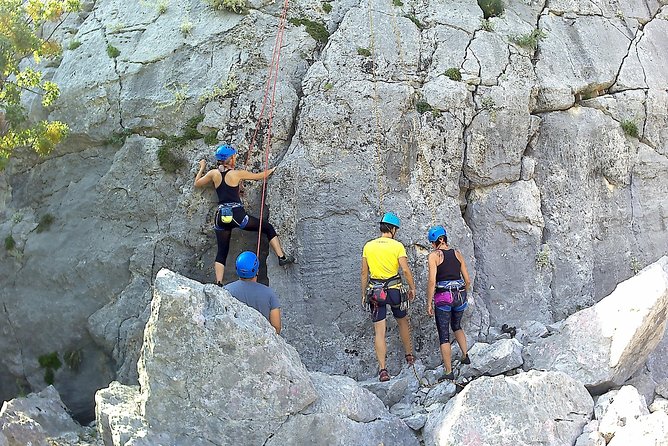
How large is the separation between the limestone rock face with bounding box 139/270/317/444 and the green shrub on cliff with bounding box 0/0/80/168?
4766 millimetres

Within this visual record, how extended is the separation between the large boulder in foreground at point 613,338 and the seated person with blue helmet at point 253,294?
3289mm

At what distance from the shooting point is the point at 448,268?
31.5 ft

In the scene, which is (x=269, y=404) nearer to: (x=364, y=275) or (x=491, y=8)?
(x=364, y=275)

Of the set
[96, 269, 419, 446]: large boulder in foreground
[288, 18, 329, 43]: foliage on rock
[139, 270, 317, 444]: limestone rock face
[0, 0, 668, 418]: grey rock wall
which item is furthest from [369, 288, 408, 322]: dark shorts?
[288, 18, 329, 43]: foliage on rock

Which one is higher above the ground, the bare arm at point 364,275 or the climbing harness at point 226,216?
the climbing harness at point 226,216

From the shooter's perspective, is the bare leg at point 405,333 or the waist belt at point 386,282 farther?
the bare leg at point 405,333

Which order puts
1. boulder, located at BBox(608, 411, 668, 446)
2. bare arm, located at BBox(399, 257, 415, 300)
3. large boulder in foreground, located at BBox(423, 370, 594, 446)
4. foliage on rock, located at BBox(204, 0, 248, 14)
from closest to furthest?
boulder, located at BBox(608, 411, 668, 446), large boulder in foreground, located at BBox(423, 370, 594, 446), bare arm, located at BBox(399, 257, 415, 300), foliage on rock, located at BBox(204, 0, 248, 14)

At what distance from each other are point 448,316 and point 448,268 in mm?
621

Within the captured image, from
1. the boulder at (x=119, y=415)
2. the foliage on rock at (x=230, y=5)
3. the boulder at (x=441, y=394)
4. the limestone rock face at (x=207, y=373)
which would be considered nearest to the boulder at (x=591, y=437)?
the boulder at (x=441, y=394)

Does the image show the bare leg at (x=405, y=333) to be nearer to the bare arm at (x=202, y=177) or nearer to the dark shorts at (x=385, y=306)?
the dark shorts at (x=385, y=306)

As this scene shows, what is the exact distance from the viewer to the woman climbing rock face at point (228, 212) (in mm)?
10586

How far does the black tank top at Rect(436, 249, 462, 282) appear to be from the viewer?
31.5ft

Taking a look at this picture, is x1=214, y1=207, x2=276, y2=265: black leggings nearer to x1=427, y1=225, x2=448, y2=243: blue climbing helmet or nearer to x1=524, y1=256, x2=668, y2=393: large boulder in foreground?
x1=427, y1=225, x2=448, y2=243: blue climbing helmet

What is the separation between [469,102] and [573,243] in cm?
266
